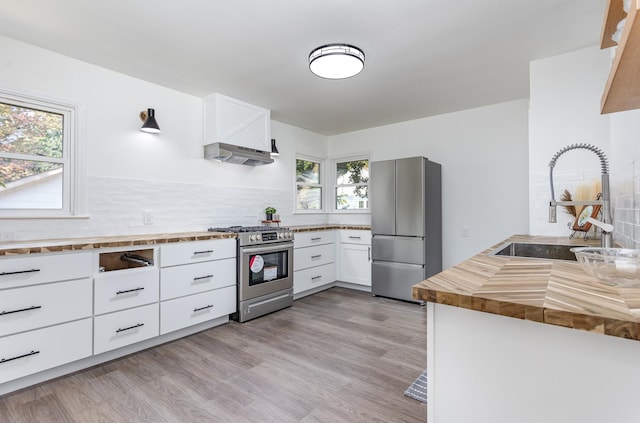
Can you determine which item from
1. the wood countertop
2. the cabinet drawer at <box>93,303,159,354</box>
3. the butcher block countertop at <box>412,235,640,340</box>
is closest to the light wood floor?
the cabinet drawer at <box>93,303,159,354</box>

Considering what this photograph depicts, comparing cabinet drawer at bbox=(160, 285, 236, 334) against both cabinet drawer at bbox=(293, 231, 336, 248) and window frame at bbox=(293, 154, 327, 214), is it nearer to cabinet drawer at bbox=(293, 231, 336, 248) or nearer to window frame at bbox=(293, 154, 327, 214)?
cabinet drawer at bbox=(293, 231, 336, 248)

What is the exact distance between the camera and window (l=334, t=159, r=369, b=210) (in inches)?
197

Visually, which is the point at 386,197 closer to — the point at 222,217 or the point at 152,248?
the point at 222,217

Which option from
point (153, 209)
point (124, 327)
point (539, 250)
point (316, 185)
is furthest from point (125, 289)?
point (316, 185)

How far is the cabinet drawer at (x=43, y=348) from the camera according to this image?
74.5 inches

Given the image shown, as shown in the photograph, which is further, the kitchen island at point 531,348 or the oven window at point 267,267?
the oven window at point 267,267

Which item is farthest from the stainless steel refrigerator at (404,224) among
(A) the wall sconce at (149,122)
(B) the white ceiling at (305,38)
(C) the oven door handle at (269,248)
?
(A) the wall sconce at (149,122)

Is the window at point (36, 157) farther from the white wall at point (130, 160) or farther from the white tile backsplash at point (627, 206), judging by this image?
the white tile backsplash at point (627, 206)

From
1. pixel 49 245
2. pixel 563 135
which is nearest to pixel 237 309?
pixel 49 245

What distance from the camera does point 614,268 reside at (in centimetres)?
86

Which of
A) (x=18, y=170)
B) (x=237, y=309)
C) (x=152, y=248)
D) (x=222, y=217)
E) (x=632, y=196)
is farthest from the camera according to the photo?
(x=222, y=217)

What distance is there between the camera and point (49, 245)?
80.2 inches

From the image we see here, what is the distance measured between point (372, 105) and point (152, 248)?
9.20 feet

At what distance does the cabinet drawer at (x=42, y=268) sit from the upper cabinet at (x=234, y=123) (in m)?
1.74
